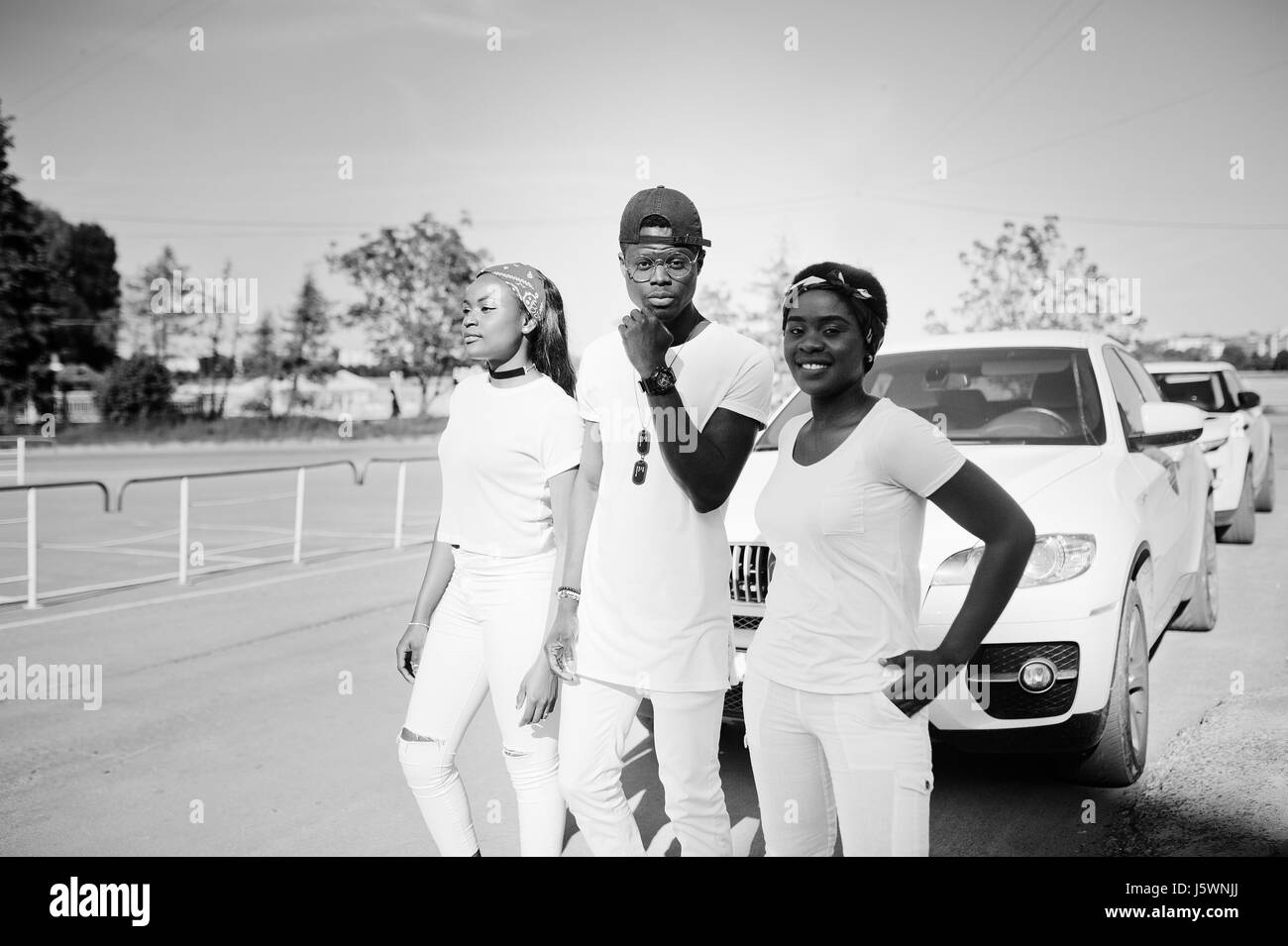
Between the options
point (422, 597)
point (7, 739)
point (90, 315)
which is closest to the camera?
point (422, 597)

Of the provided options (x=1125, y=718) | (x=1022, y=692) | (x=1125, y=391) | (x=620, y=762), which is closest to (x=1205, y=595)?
(x=1125, y=391)

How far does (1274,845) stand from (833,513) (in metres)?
2.36

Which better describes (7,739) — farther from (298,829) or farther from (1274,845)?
(1274,845)

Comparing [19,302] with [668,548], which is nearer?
[668,548]

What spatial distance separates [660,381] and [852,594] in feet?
2.10

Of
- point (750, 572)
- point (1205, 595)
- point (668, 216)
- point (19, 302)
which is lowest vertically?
point (1205, 595)

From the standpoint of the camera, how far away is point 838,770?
2271mm

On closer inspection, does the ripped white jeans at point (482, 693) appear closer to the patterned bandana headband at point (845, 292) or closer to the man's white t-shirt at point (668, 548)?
the man's white t-shirt at point (668, 548)

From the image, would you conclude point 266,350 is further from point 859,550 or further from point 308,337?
point 859,550

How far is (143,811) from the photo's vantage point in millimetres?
4125

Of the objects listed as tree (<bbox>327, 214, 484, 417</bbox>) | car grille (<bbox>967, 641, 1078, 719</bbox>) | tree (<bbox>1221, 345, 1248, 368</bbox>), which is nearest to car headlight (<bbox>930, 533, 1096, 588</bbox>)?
car grille (<bbox>967, 641, 1078, 719</bbox>)

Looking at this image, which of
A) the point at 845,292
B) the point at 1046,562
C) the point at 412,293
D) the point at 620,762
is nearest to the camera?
the point at 845,292
